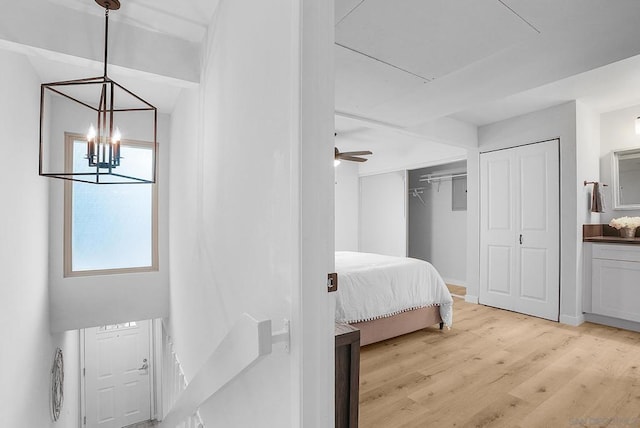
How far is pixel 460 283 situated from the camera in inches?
235

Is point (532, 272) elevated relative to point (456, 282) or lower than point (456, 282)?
elevated

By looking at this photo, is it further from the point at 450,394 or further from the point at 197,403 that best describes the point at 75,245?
the point at 450,394

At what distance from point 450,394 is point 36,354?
130 inches

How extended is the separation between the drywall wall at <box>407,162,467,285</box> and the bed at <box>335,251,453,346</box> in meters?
A: 2.67

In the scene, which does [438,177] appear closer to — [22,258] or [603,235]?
[603,235]

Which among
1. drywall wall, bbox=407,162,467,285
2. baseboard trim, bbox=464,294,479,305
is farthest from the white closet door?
baseboard trim, bbox=464,294,479,305

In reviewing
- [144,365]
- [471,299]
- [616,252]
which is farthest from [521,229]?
A: [144,365]

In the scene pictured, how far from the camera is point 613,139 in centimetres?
395

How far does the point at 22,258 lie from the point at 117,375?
3.11 m

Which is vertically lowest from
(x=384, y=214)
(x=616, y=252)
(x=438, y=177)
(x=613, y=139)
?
(x=616, y=252)

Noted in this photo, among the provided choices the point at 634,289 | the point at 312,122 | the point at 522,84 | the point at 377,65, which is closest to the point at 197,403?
the point at 312,122

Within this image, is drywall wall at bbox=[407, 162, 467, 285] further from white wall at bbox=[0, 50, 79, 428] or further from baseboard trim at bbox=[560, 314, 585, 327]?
white wall at bbox=[0, 50, 79, 428]

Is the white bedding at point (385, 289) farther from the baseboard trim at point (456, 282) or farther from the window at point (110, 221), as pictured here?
the baseboard trim at point (456, 282)

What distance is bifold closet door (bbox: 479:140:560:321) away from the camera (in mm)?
3857
